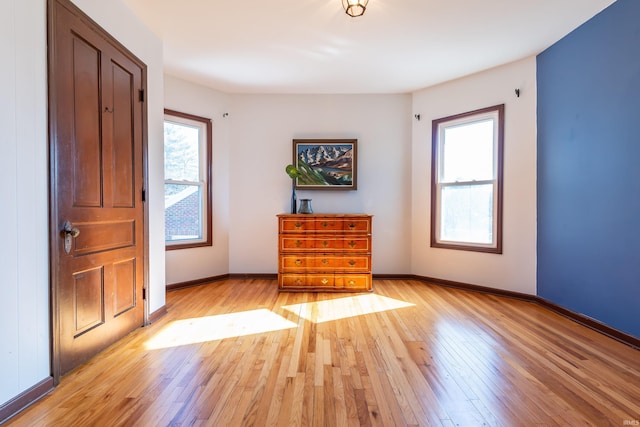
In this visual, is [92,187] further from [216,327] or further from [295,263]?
[295,263]

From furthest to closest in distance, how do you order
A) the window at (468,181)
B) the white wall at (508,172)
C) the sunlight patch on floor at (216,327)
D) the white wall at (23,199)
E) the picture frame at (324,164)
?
the picture frame at (324,164), the window at (468,181), the white wall at (508,172), the sunlight patch on floor at (216,327), the white wall at (23,199)

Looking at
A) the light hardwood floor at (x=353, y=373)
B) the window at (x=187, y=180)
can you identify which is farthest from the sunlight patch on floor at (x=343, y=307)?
the window at (x=187, y=180)

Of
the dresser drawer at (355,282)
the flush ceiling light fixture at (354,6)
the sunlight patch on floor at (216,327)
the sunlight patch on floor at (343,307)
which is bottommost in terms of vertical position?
the sunlight patch on floor at (343,307)

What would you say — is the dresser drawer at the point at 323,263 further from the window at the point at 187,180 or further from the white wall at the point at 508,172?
the window at the point at 187,180

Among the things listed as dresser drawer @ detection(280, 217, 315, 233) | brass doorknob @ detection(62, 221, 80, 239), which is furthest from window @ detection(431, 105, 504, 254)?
brass doorknob @ detection(62, 221, 80, 239)

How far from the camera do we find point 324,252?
375cm

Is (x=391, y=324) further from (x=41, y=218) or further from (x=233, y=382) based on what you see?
(x=41, y=218)

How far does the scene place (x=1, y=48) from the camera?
56.1 inches

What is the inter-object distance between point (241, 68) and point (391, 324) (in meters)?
3.21

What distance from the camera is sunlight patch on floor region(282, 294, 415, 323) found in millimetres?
2902

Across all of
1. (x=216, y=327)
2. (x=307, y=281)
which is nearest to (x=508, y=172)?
(x=307, y=281)

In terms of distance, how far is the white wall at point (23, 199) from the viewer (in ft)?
4.74

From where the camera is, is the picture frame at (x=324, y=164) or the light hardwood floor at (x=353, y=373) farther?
the picture frame at (x=324, y=164)

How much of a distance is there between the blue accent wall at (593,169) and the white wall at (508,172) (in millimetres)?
111
